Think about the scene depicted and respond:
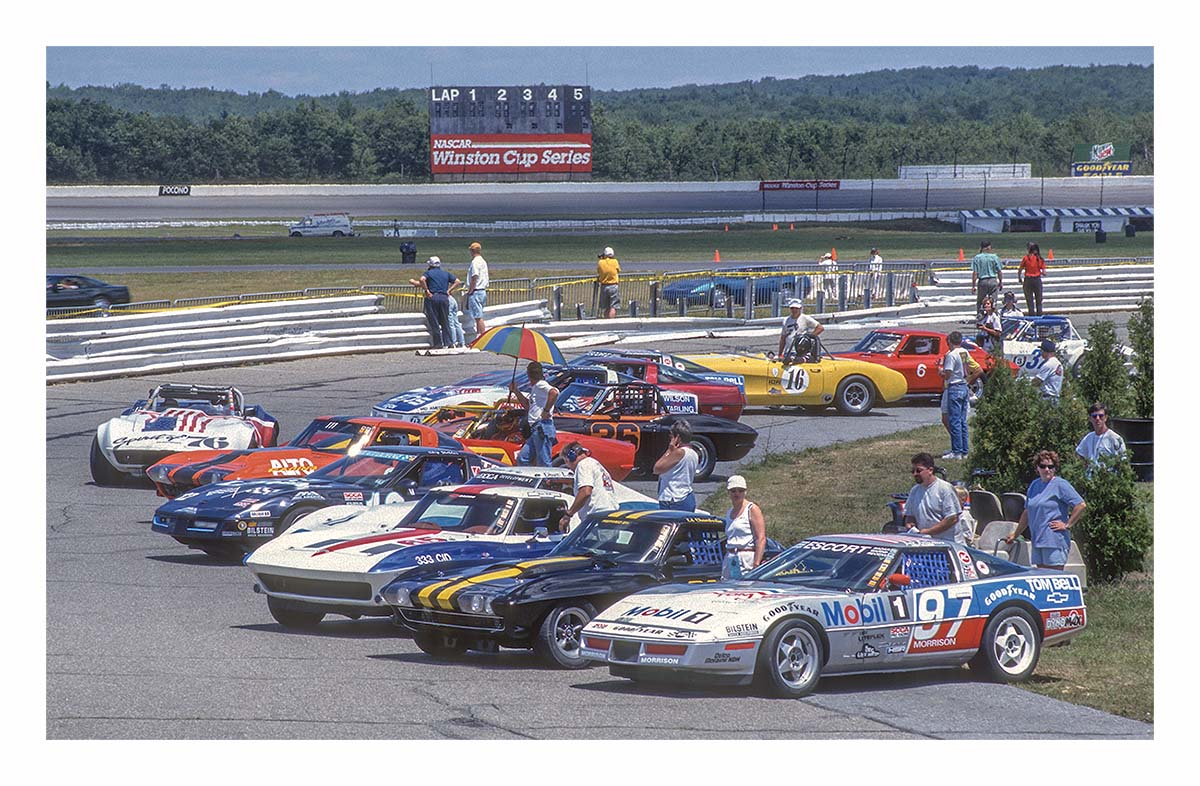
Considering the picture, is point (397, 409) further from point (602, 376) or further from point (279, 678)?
point (279, 678)

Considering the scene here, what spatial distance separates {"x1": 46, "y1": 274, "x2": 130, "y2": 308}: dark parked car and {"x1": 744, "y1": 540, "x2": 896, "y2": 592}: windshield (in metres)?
29.6

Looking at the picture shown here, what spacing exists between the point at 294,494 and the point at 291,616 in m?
2.51

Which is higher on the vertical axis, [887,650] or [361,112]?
[361,112]

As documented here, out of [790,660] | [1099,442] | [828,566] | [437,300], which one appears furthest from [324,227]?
[790,660]

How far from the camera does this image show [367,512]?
43.4ft

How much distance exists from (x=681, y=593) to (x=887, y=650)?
4.52ft

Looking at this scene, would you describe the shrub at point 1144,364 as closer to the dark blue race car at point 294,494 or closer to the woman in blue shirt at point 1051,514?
the woman in blue shirt at point 1051,514

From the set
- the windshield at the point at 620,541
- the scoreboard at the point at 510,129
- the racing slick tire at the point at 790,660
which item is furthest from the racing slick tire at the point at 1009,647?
the scoreboard at the point at 510,129

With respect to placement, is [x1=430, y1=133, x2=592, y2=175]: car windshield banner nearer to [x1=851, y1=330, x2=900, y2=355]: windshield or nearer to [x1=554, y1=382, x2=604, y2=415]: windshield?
[x1=851, y1=330, x2=900, y2=355]: windshield

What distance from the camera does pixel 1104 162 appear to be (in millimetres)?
102062

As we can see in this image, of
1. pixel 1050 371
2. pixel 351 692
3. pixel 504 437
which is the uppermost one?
pixel 1050 371

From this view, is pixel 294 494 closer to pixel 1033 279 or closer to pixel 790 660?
pixel 790 660

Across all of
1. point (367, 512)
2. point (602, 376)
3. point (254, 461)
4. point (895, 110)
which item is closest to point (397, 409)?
point (602, 376)

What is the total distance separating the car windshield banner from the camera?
3750 inches
